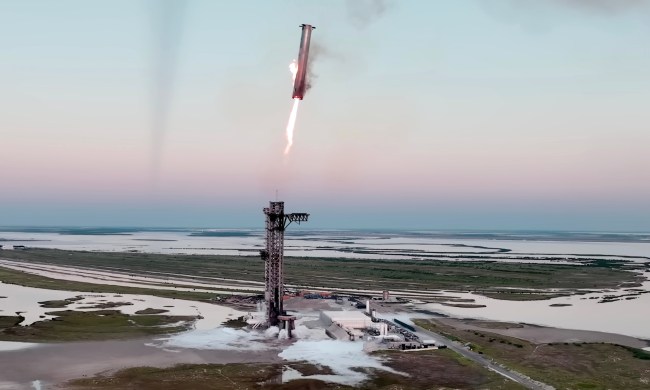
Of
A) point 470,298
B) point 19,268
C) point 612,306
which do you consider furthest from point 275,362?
point 19,268

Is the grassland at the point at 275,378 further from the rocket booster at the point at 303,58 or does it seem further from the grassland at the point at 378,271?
the grassland at the point at 378,271

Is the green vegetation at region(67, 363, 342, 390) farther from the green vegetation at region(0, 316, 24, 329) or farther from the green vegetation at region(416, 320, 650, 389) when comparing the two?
the green vegetation at region(0, 316, 24, 329)

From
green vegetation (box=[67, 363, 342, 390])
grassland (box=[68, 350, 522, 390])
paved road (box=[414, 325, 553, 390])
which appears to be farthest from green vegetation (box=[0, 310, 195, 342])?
paved road (box=[414, 325, 553, 390])

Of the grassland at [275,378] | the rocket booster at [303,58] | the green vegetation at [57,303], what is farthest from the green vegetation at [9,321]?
the rocket booster at [303,58]

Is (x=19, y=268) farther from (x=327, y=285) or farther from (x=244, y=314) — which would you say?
(x=244, y=314)

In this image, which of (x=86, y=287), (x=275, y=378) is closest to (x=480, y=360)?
(x=275, y=378)
